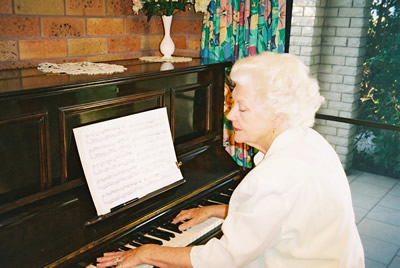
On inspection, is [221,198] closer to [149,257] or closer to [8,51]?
[149,257]

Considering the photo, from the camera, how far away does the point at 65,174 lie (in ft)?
5.22

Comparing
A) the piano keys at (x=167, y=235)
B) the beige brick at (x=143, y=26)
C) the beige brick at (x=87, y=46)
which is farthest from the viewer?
the beige brick at (x=143, y=26)

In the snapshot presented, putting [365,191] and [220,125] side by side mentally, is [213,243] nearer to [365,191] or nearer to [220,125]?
[220,125]

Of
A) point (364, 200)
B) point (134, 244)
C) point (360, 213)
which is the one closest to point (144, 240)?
point (134, 244)

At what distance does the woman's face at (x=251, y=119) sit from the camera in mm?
1412

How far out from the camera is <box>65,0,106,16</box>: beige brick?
7.13 ft

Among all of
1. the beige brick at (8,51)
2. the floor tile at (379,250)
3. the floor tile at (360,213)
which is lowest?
the floor tile at (379,250)

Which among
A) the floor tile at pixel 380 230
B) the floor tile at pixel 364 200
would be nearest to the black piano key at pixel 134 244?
the floor tile at pixel 380 230

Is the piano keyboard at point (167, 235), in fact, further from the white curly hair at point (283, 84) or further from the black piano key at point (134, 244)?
the white curly hair at point (283, 84)

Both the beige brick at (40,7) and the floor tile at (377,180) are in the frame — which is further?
the floor tile at (377,180)

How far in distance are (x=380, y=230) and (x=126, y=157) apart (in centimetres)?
259

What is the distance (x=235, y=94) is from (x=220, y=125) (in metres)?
0.88

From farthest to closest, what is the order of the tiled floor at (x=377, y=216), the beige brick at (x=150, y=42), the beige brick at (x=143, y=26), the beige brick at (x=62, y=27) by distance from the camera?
the tiled floor at (x=377, y=216)
the beige brick at (x=150, y=42)
the beige brick at (x=143, y=26)
the beige brick at (x=62, y=27)

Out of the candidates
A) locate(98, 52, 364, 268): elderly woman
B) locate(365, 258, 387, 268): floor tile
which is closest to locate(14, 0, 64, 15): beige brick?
locate(98, 52, 364, 268): elderly woman
